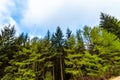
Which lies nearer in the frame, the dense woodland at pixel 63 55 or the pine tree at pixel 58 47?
the dense woodland at pixel 63 55

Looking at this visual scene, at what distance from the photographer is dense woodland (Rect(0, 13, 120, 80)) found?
1929 inches

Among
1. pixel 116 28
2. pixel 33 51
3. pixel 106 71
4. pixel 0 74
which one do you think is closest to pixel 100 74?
pixel 106 71

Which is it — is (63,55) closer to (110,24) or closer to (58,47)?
(58,47)

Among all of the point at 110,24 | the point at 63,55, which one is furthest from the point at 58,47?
the point at 110,24

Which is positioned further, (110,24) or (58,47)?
(110,24)

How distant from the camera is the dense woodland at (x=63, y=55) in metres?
49.0

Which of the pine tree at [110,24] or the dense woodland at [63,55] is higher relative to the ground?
the pine tree at [110,24]

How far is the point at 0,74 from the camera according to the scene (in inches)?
2216

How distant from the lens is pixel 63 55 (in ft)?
198

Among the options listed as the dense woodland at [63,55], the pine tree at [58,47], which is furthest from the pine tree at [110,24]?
the pine tree at [58,47]

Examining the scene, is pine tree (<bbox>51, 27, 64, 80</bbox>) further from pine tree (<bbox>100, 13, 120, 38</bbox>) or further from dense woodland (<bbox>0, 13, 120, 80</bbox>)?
pine tree (<bbox>100, 13, 120, 38</bbox>)

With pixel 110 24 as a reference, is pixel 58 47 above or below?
below

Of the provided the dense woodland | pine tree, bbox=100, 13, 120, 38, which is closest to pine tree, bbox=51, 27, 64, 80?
the dense woodland

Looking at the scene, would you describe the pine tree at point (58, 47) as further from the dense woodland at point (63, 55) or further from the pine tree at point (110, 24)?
the pine tree at point (110, 24)
